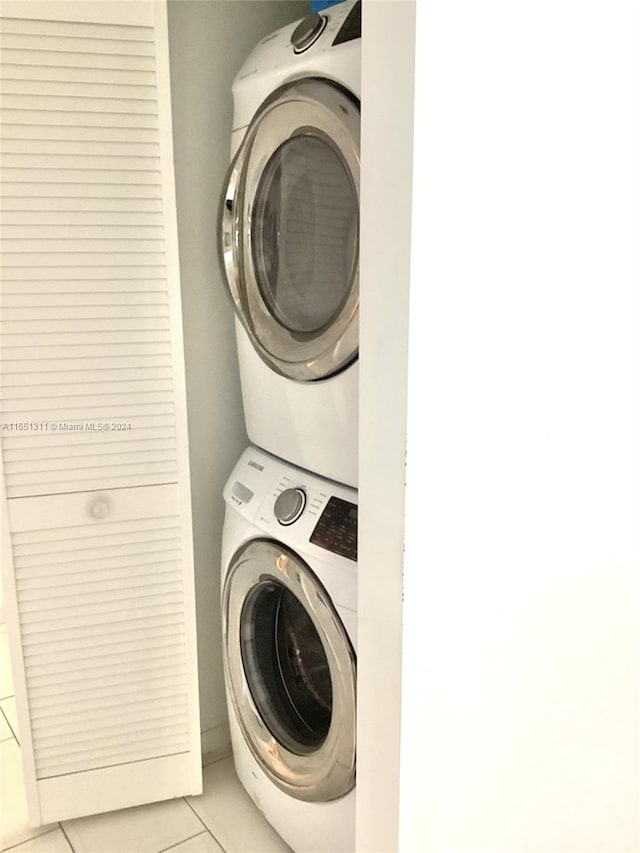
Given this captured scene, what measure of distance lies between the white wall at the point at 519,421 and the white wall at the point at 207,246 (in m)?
0.94

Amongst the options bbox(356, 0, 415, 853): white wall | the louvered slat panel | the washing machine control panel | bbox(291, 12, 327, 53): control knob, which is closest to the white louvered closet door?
the louvered slat panel

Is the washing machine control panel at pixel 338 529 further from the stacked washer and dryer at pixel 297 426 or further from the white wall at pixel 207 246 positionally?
the white wall at pixel 207 246

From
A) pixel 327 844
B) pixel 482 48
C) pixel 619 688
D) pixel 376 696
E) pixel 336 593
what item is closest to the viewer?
pixel 482 48

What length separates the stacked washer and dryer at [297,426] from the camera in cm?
121

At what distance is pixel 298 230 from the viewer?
1.33 m

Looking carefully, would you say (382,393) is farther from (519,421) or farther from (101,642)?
(101,642)

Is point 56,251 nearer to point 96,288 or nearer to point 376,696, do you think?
point 96,288

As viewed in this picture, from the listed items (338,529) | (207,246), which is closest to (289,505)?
(338,529)

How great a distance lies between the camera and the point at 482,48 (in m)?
0.77

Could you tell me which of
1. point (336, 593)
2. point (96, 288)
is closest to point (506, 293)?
point (336, 593)

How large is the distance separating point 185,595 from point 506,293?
1071 millimetres

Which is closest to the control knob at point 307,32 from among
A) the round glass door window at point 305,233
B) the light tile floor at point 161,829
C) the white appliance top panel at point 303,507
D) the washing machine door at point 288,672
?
the round glass door window at point 305,233

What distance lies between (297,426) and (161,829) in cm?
99

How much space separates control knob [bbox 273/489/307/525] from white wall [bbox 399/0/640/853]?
1.63 ft
